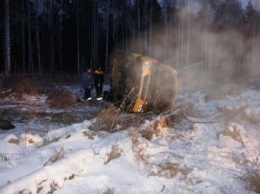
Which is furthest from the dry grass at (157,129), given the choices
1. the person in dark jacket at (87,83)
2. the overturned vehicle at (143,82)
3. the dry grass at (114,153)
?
the person in dark jacket at (87,83)

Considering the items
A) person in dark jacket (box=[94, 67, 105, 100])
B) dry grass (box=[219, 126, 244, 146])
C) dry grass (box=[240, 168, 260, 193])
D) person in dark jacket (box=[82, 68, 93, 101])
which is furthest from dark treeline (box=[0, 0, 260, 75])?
dry grass (box=[240, 168, 260, 193])

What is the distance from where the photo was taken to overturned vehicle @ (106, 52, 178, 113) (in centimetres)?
1120

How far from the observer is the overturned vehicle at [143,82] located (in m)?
11.2

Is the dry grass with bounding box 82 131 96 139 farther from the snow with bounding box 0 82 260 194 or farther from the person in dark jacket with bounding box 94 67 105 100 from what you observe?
the person in dark jacket with bounding box 94 67 105 100

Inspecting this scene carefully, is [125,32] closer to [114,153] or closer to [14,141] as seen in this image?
[14,141]

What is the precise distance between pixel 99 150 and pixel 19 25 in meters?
36.6

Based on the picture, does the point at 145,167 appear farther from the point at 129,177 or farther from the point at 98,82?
the point at 98,82

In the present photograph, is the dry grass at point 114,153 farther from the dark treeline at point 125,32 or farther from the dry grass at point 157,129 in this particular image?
the dark treeline at point 125,32

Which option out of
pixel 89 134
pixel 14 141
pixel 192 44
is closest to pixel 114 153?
pixel 89 134

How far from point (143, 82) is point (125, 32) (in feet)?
107

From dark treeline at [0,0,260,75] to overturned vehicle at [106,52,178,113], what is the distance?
2359cm

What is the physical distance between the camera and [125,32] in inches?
1698

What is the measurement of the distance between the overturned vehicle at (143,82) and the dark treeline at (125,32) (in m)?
23.6

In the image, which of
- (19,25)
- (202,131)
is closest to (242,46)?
(19,25)
